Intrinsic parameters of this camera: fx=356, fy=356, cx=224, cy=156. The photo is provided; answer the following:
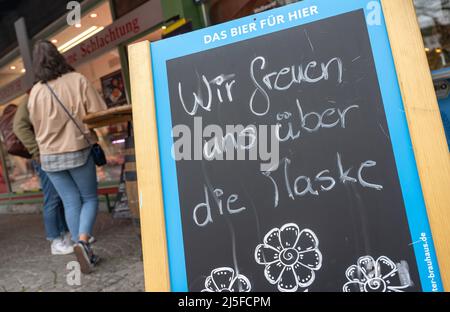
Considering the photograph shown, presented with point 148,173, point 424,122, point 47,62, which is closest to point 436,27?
point 424,122

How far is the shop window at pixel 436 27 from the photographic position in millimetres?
3412

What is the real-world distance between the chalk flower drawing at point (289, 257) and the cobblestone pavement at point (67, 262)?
157 centimetres

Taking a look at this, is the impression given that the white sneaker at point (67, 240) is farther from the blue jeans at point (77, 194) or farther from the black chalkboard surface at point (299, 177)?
the black chalkboard surface at point (299, 177)

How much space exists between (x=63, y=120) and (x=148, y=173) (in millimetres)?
1897

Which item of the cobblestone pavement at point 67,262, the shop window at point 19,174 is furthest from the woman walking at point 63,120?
the shop window at point 19,174

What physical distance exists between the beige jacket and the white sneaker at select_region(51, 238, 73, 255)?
46.3 inches

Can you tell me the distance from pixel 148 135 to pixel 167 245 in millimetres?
402

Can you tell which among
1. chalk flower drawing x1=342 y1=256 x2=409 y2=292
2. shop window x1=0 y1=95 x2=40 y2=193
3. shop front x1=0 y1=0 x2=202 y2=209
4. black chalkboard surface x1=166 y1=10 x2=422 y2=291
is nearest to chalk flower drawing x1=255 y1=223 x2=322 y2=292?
black chalkboard surface x1=166 y1=10 x2=422 y2=291

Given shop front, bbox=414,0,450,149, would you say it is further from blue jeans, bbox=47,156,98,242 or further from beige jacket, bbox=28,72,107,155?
blue jeans, bbox=47,156,98,242

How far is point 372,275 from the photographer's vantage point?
1103 millimetres

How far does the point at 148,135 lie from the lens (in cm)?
130

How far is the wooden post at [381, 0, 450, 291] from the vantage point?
104cm
